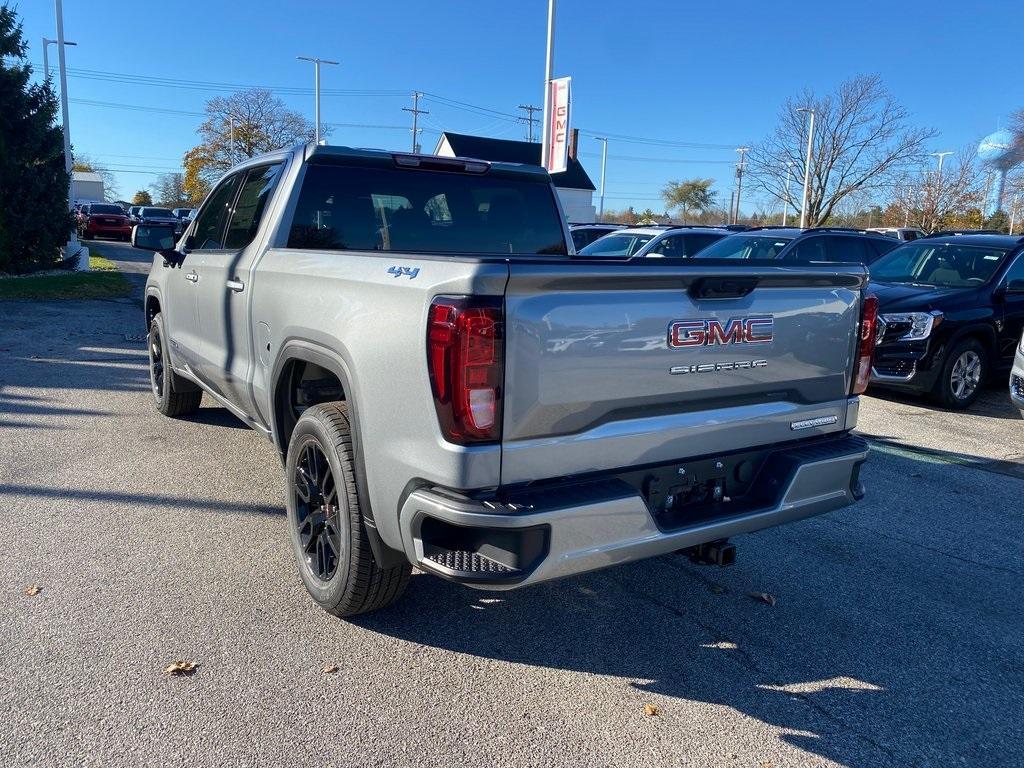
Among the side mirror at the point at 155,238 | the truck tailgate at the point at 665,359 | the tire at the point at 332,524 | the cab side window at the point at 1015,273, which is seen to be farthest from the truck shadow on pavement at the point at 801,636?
the cab side window at the point at 1015,273

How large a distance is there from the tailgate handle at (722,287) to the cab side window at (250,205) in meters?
2.61

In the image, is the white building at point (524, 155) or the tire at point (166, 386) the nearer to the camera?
the tire at point (166, 386)

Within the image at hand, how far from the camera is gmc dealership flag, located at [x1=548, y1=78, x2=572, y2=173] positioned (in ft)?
57.9

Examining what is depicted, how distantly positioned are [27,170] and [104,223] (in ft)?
70.8

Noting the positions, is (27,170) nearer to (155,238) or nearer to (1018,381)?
(155,238)

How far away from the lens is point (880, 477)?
5891 millimetres

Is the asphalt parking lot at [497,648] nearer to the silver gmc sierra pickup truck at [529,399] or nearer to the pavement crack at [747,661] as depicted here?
the pavement crack at [747,661]

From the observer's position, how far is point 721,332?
3068 mm

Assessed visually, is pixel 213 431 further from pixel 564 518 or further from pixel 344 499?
pixel 564 518

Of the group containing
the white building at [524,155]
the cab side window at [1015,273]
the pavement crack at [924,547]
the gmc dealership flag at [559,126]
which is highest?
the white building at [524,155]

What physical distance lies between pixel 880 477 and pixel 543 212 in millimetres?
3168

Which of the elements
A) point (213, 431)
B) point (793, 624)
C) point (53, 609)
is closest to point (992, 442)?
point (793, 624)

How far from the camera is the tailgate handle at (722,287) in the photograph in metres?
2.97

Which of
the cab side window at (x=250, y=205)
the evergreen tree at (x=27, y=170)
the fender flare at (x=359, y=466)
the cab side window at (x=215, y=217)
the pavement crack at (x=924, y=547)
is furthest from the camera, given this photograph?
the evergreen tree at (x=27, y=170)
